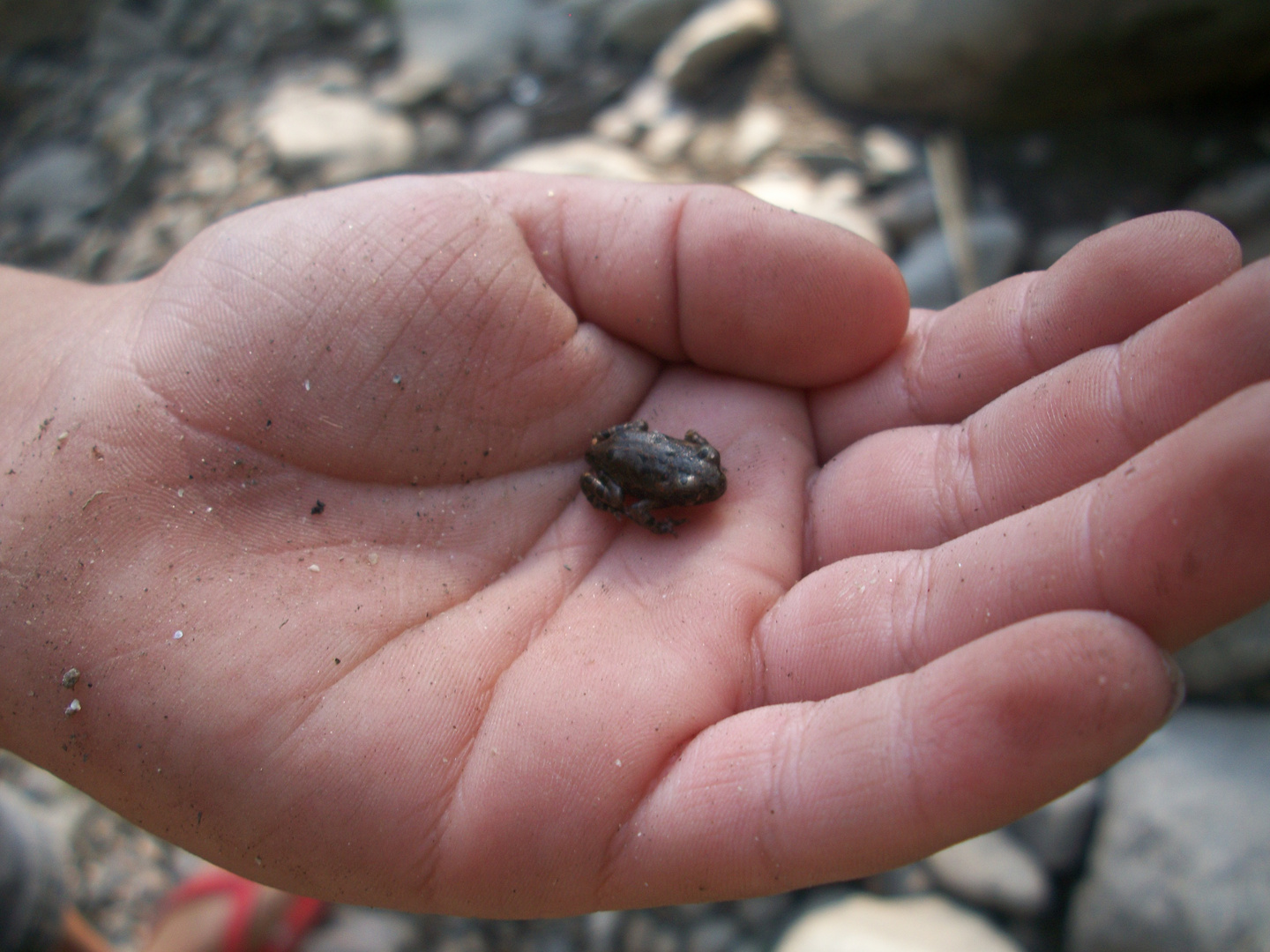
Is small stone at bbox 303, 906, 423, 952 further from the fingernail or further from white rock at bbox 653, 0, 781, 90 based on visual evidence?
white rock at bbox 653, 0, 781, 90

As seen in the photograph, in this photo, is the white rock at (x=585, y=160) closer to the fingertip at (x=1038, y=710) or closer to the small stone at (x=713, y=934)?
the fingertip at (x=1038, y=710)

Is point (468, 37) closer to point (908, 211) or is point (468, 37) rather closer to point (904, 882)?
point (908, 211)

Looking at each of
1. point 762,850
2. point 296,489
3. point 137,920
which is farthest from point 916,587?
point 137,920

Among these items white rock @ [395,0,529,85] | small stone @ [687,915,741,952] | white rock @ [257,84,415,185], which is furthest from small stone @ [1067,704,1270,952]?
white rock @ [395,0,529,85]

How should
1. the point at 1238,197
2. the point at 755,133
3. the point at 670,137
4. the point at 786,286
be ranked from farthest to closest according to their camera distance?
the point at 670,137 < the point at 755,133 < the point at 1238,197 < the point at 786,286

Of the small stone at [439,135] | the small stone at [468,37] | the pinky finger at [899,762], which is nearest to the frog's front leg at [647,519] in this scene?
the pinky finger at [899,762]

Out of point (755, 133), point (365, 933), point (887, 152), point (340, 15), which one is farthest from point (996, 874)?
point (340, 15)
